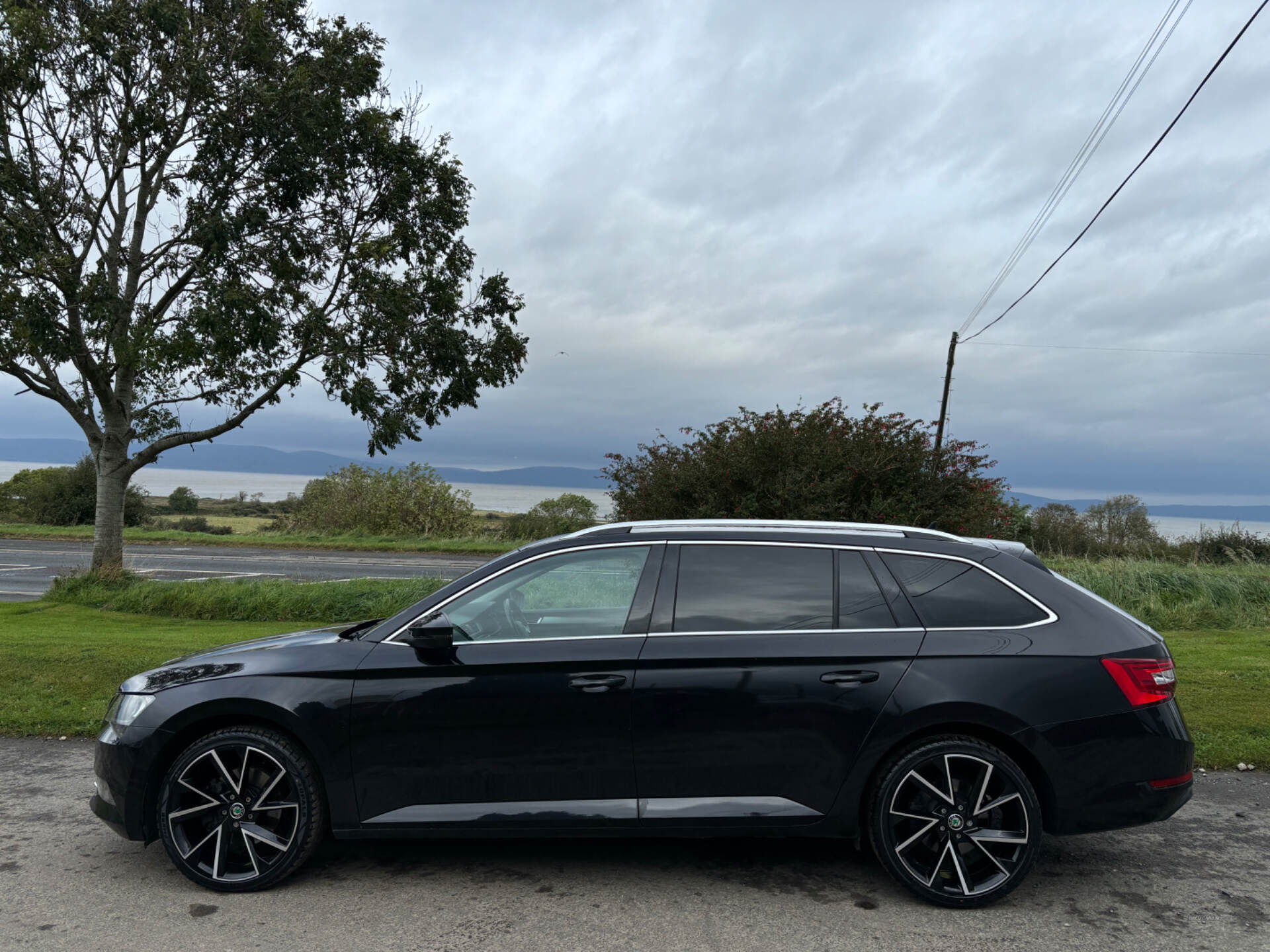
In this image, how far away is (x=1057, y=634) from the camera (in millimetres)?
3990

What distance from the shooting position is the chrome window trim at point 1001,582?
13.2 ft

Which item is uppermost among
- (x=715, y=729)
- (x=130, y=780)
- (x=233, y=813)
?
(x=715, y=729)

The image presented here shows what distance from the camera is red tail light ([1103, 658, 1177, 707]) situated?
388 cm

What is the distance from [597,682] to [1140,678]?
91.7 inches

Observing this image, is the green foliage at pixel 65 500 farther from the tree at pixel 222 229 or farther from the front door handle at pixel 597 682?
the front door handle at pixel 597 682

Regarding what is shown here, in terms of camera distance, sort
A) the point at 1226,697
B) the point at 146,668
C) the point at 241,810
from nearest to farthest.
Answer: the point at 241,810, the point at 1226,697, the point at 146,668

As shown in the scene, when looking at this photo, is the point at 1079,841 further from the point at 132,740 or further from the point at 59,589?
the point at 59,589

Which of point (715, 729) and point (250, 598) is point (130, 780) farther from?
point (250, 598)

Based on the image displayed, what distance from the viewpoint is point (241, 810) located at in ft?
13.2

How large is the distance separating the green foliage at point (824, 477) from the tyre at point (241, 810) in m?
9.34

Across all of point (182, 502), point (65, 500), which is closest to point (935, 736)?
point (65, 500)

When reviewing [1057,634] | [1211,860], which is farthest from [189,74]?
[1211,860]

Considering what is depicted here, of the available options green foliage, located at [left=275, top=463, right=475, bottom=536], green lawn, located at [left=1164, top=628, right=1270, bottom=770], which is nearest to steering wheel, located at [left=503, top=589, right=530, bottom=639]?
green lawn, located at [left=1164, top=628, right=1270, bottom=770]

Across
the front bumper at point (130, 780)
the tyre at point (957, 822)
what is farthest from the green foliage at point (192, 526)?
the tyre at point (957, 822)
